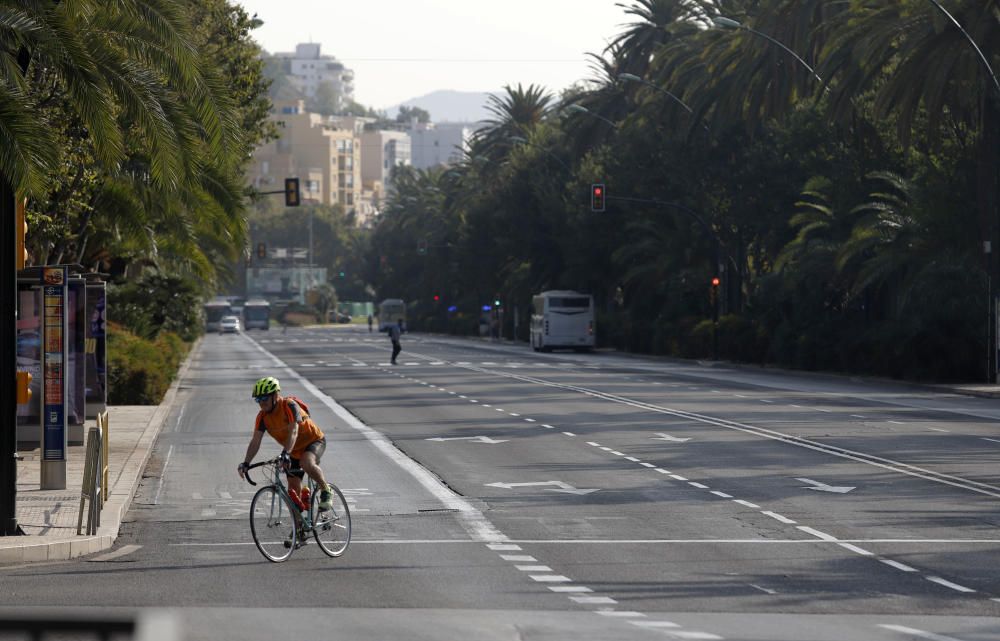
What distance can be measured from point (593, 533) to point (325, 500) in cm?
Answer: 287

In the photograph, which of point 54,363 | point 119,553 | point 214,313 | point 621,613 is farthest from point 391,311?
point 621,613

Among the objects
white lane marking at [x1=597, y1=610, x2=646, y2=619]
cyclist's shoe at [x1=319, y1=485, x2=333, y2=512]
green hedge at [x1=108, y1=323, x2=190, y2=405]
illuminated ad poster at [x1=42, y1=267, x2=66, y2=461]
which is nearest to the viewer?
white lane marking at [x1=597, y1=610, x2=646, y2=619]

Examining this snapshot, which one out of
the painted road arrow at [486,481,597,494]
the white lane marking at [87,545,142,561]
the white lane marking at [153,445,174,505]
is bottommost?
the white lane marking at [153,445,174,505]

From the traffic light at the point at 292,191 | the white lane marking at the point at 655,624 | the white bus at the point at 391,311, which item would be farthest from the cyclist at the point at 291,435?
the white bus at the point at 391,311

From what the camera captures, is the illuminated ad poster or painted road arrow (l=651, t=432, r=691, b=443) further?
painted road arrow (l=651, t=432, r=691, b=443)

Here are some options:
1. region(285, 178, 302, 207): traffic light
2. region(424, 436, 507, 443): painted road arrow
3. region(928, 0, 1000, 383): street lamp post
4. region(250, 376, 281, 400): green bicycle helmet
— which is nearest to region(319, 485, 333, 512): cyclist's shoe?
region(250, 376, 281, 400): green bicycle helmet

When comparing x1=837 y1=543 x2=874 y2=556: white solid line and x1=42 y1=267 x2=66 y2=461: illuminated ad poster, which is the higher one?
x1=42 y1=267 x2=66 y2=461: illuminated ad poster

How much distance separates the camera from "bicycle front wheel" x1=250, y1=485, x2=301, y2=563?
13.4 metres

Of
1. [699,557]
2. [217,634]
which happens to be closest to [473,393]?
[699,557]

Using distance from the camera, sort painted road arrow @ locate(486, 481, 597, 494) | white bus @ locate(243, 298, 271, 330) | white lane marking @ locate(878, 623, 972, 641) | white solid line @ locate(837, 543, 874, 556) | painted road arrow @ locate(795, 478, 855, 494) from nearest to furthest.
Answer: white lane marking @ locate(878, 623, 972, 641) → white solid line @ locate(837, 543, 874, 556) → painted road arrow @ locate(795, 478, 855, 494) → painted road arrow @ locate(486, 481, 597, 494) → white bus @ locate(243, 298, 271, 330)

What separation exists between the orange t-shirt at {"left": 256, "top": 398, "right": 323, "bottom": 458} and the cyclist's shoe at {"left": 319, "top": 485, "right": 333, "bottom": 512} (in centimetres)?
38

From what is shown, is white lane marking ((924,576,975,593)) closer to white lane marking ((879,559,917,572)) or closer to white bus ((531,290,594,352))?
white lane marking ((879,559,917,572))

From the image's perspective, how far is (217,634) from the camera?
32.3 feet

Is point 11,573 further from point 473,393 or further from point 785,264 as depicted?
point 785,264
